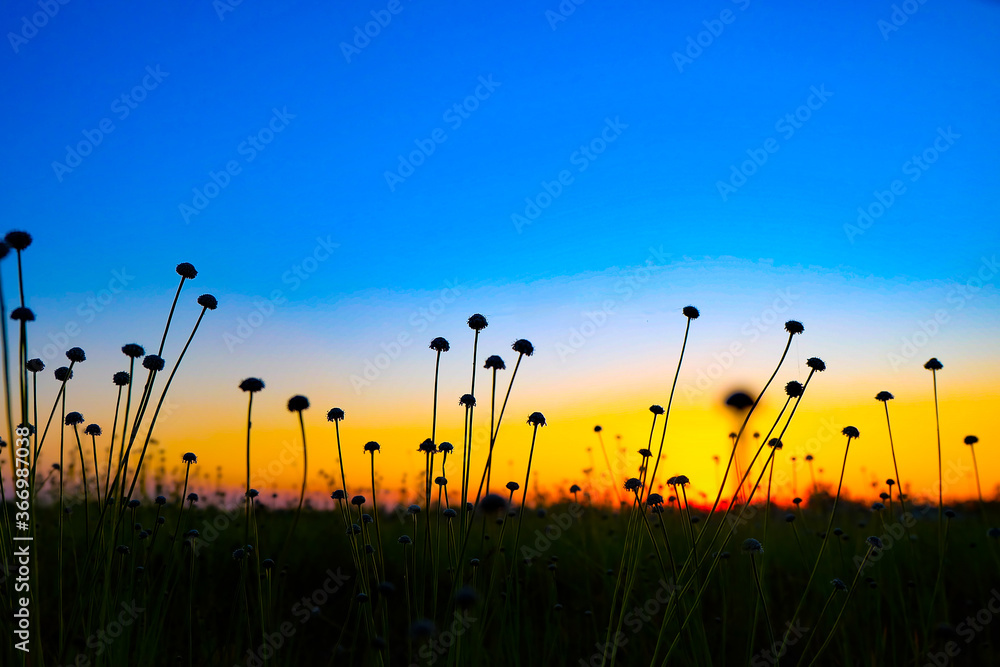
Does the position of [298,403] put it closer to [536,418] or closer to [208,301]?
[208,301]

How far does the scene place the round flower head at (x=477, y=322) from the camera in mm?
3490

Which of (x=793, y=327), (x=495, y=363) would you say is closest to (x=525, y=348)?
(x=495, y=363)

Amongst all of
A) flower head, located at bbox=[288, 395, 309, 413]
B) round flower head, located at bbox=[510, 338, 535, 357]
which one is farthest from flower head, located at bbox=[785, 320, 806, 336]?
flower head, located at bbox=[288, 395, 309, 413]

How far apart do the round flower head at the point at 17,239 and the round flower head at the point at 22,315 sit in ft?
0.77

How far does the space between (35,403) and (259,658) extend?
5.20 feet

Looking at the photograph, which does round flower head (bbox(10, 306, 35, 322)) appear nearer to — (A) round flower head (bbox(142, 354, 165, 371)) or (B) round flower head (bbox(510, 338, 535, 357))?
(A) round flower head (bbox(142, 354, 165, 371))

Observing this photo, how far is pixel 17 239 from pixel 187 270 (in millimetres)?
621

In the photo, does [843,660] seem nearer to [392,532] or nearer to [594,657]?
[594,657]

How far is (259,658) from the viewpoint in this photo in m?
3.23

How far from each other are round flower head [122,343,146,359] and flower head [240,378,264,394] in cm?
79

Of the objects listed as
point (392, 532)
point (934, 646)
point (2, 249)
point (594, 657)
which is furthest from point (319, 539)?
point (934, 646)

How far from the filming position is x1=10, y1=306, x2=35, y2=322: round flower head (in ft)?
7.95

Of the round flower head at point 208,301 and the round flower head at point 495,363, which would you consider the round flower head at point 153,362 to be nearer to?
the round flower head at point 208,301

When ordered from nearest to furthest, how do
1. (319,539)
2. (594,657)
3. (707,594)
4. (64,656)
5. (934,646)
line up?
(64,656), (594,657), (934,646), (707,594), (319,539)
